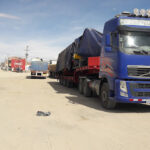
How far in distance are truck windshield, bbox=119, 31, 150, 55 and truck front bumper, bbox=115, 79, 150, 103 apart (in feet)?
3.42

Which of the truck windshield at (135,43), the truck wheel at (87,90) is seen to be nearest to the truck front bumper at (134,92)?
the truck windshield at (135,43)

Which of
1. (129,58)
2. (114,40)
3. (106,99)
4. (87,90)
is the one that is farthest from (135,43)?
(87,90)

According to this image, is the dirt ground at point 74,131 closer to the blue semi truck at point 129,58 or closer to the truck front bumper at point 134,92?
the truck front bumper at point 134,92

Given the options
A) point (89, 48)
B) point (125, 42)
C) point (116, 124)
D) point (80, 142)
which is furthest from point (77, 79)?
point (80, 142)

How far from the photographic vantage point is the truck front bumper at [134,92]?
6.42 m

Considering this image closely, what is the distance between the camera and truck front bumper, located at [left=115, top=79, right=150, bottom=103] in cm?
642

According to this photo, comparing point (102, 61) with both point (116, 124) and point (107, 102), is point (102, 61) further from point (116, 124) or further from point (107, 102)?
point (116, 124)

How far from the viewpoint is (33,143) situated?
390 cm

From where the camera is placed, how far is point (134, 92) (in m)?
6.44

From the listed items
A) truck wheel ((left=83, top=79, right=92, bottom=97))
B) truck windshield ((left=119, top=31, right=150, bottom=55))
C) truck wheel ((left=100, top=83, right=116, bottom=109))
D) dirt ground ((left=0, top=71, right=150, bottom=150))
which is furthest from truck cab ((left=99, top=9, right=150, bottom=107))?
truck wheel ((left=83, top=79, right=92, bottom=97))

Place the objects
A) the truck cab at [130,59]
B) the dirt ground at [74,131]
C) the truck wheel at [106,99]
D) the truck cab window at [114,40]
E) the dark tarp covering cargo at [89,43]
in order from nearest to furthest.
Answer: the dirt ground at [74,131] < the truck cab at [130,59] < the truck cab window at [114,40] < the truck wheel at [106,99] < the dark tarp covering cargo at [89,43]

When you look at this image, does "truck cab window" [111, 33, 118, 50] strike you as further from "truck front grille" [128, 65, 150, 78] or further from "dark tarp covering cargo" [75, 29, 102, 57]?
"dark tarp covering cargo" [75, 29, 102, 57]

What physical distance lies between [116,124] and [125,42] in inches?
110

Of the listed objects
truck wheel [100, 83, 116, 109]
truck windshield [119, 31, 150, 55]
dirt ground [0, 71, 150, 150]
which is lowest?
dirt ground [0, 71, 150, 150]
